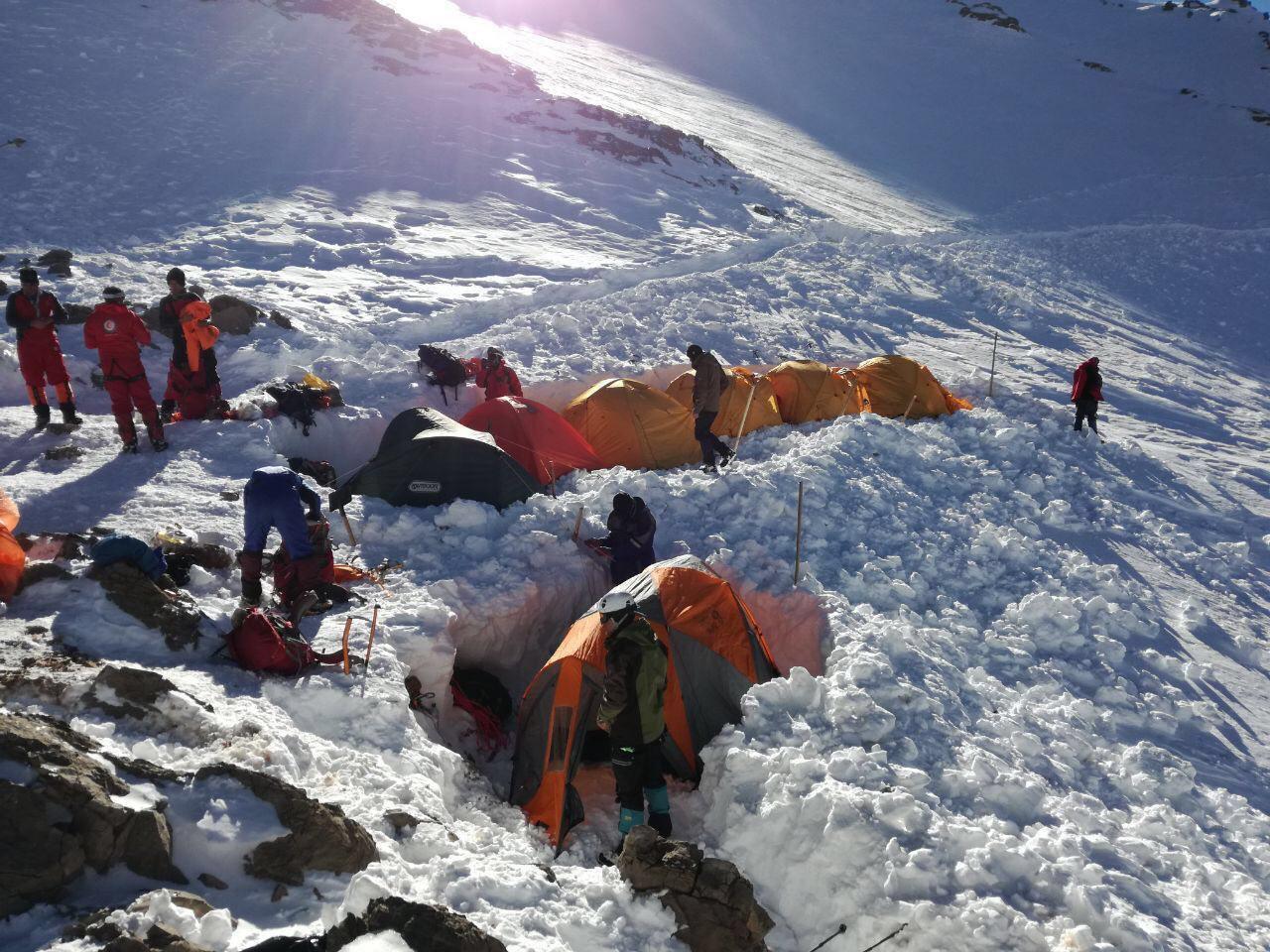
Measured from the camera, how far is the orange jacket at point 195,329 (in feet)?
31.2

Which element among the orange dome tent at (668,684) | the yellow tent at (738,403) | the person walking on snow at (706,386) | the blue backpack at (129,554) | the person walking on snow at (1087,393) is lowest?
the orange dome tent at (668,684)

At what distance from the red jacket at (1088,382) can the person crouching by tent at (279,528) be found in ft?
36.8

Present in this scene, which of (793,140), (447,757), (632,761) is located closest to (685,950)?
(632,761)

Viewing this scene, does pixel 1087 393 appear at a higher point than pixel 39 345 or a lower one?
higher

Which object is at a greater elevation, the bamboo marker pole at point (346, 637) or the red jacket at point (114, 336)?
the red jacket at point (114, 336)

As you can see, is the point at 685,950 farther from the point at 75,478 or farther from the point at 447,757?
the point at 75,478

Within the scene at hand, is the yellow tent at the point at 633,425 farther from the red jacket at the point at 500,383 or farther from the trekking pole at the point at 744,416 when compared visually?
the red jacket at the point at 500,383

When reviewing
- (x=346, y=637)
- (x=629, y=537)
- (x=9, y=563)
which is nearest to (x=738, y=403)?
(x=629, y=537)

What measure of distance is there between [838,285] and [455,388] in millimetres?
11742

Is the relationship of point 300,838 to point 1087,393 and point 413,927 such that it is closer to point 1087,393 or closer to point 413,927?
point 413,927

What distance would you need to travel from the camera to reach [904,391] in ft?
44.7

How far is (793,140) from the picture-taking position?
40.8m

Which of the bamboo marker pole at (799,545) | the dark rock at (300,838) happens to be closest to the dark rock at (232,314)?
the bamboo marker pole at (799,545)

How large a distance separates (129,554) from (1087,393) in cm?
1266
